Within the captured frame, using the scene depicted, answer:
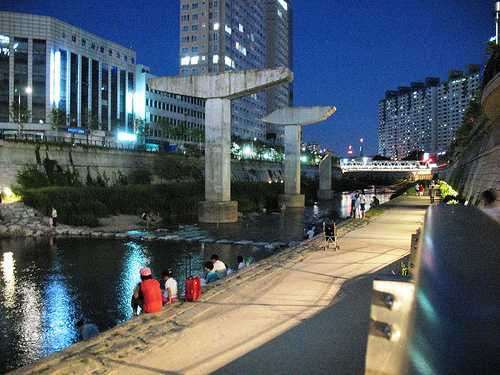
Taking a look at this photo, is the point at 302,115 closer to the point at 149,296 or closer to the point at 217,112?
the point at 217,112

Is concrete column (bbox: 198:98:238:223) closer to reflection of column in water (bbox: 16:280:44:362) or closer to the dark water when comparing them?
the dark water

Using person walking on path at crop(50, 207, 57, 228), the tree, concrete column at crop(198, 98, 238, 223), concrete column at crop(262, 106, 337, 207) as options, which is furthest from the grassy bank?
the tree

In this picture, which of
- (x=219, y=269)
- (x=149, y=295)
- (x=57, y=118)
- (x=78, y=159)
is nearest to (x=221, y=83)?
(x=78, y=159)

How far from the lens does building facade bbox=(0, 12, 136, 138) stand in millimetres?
65000

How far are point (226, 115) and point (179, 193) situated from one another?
490 inches

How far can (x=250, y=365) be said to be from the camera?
5.38 m

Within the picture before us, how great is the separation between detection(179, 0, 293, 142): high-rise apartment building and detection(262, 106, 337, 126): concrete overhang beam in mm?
57875

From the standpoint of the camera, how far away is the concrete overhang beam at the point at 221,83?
95.4 ft

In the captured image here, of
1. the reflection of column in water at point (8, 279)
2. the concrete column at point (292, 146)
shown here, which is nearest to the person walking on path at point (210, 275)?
the reflection of column in water at point (8, 279)

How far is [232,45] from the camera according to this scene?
378 feet

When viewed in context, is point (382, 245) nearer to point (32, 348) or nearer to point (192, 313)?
point (192, 313)

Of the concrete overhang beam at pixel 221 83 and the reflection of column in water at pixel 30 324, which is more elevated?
the concrete overhang beam at pixel 221 83

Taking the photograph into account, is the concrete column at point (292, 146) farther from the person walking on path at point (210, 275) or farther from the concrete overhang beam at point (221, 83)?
the person walking on path at point (210, 275)

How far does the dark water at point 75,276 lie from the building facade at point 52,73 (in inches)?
1832
